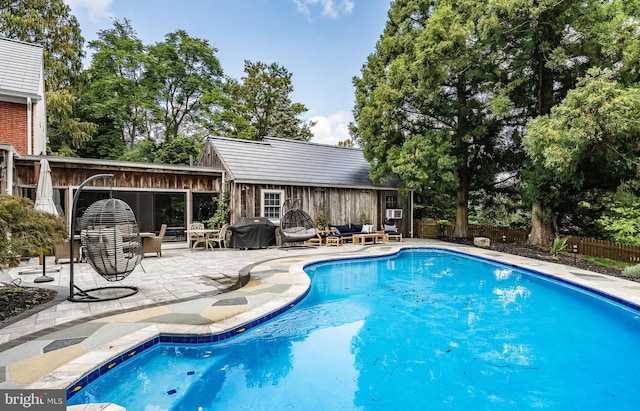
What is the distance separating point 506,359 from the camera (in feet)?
12.2

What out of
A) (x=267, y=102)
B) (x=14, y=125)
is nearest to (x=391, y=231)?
(x=14, y=125)

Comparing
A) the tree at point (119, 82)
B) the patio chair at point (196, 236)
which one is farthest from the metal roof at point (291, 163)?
the tree at point (119, 82)

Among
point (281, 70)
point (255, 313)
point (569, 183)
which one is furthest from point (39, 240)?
point (281, 70)

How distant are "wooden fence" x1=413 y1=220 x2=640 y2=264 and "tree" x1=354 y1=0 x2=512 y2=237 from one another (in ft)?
2.42

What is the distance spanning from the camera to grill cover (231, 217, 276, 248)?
409 inches

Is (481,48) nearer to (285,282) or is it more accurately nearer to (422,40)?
(422,40)

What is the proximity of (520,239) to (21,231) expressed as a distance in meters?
13.7

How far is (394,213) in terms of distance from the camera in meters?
14.2

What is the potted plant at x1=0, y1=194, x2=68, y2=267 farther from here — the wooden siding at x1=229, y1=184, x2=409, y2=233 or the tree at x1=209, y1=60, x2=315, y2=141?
the tree at x1=209, y1=60, x2=315, y2=141

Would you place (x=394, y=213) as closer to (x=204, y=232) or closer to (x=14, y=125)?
(x=204, y=232)

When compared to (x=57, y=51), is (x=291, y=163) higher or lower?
lower

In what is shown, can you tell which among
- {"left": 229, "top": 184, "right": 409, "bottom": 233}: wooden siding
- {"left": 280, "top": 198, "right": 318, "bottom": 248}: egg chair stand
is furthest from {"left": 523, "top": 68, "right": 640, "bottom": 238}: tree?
{"left": 280, "top": 198, "right": 318, "bottom": 248}: egg chair stand

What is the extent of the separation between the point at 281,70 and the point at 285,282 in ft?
76.0

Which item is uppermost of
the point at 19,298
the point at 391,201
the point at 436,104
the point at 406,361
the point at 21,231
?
the point at 436,104
